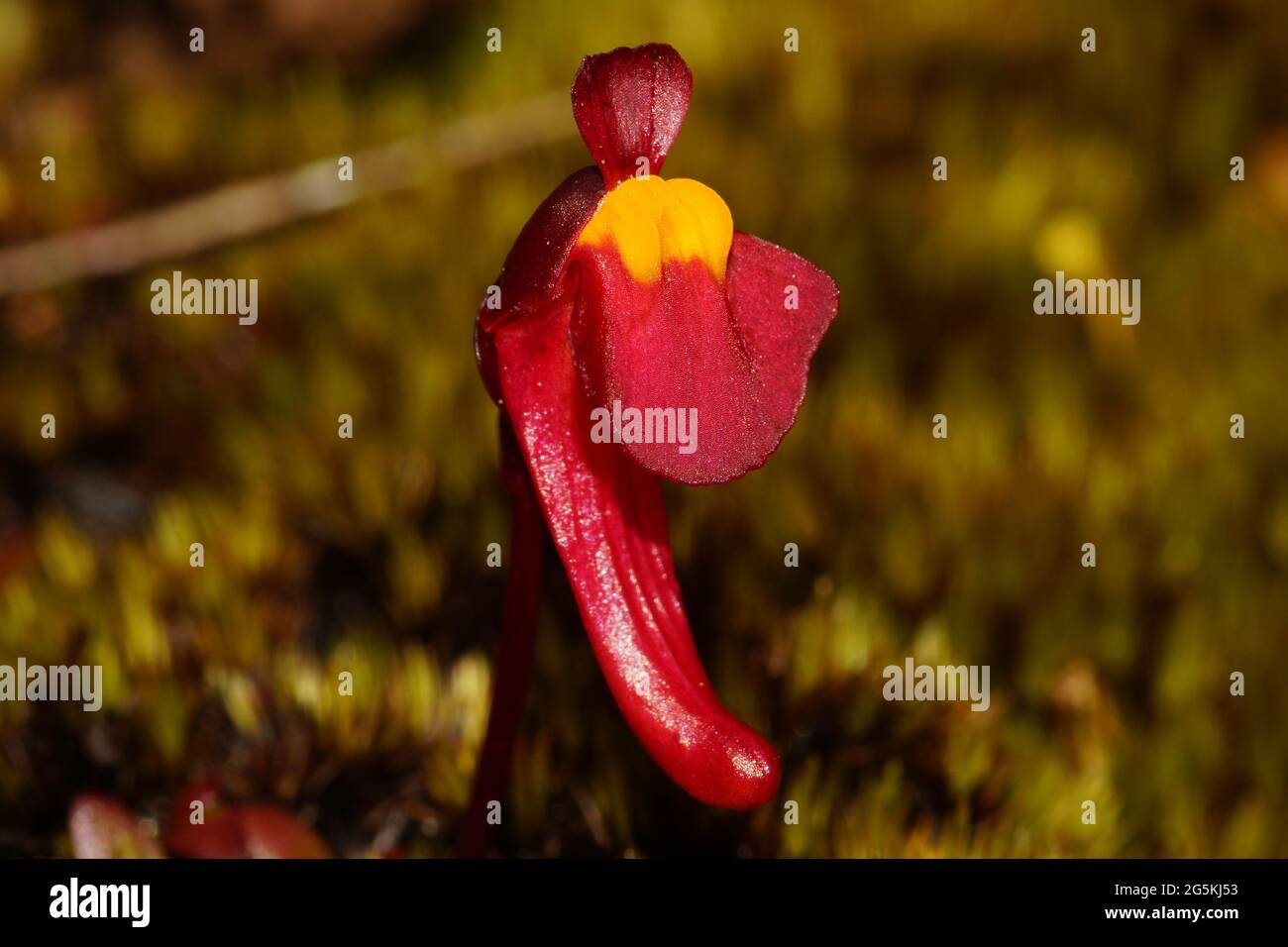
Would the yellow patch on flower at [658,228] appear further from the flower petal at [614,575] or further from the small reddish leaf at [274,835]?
the small reddish leaf at [274,835]

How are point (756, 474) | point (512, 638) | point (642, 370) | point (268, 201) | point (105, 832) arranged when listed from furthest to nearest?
point (268, 201) → point (756, 474) → point (105, 832) → point (512, 638) → point (642, 370)

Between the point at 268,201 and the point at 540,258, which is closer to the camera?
the point at 540,258

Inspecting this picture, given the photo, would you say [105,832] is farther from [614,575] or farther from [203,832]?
[614,575]

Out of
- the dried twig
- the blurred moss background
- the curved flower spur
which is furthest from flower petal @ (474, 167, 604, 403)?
the dried twig

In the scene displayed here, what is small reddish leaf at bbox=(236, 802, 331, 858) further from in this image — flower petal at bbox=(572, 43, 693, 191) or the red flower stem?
flower petal at bbox=(572, 43, 693, 191)

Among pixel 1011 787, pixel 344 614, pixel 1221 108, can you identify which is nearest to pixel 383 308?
pixel 344 614

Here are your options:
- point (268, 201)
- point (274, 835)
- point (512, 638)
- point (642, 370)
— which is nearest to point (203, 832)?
point (274, 835)
